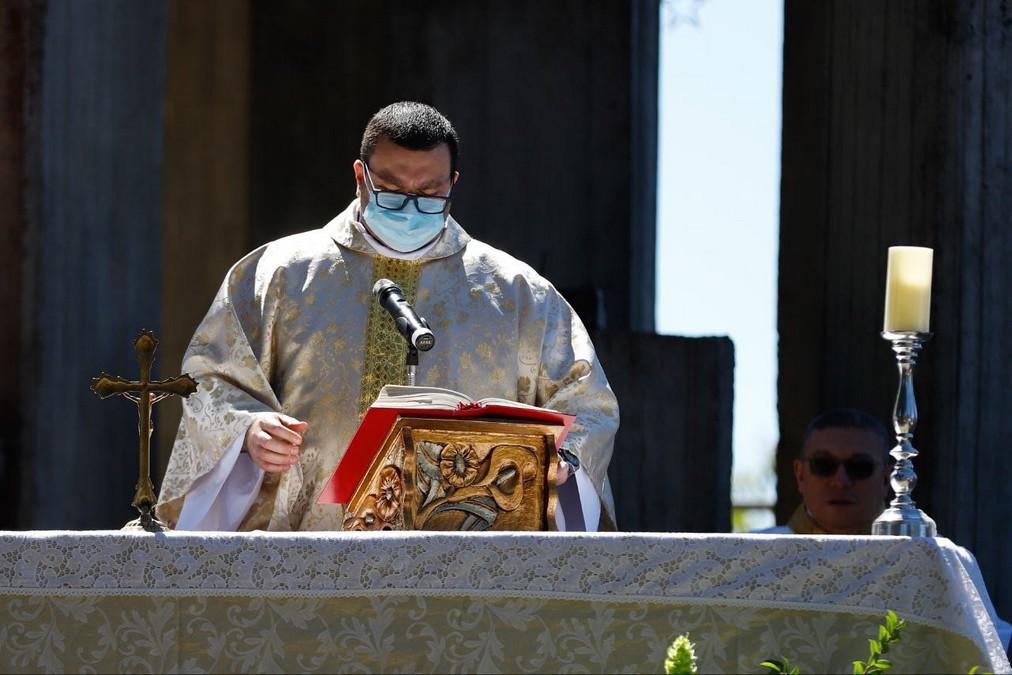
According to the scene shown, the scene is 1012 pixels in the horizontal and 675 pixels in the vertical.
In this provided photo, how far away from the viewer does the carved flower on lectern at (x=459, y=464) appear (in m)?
3.53

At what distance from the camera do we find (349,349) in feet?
14.0

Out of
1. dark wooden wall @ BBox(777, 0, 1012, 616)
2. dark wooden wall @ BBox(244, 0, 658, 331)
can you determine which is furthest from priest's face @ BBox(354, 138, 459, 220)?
dark wooden wall @ BBox(244, 0, 658, 331)

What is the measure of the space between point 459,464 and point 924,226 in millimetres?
2369

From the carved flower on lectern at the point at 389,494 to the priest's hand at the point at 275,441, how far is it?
0.21m

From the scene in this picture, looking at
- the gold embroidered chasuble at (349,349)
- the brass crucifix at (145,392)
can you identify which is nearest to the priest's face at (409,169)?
the gold embroidered chasuble at (349,349)

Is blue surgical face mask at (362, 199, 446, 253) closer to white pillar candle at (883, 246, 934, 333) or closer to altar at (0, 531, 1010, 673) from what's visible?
white pillar candle at (883, 246, 934, 333)

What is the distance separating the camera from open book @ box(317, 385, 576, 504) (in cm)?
351

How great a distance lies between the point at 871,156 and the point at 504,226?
1559 millimetres

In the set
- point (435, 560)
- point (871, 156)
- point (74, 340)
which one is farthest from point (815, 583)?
point (74, 340)

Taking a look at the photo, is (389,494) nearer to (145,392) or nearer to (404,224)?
(145,392)

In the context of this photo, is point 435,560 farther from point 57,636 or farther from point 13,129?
point 13,129

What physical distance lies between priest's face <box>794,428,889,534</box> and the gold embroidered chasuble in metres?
1.12

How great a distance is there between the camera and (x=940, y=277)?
5.40 m

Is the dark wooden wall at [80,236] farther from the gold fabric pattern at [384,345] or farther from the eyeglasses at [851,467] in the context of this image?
the eyeglasses at [851,467]
